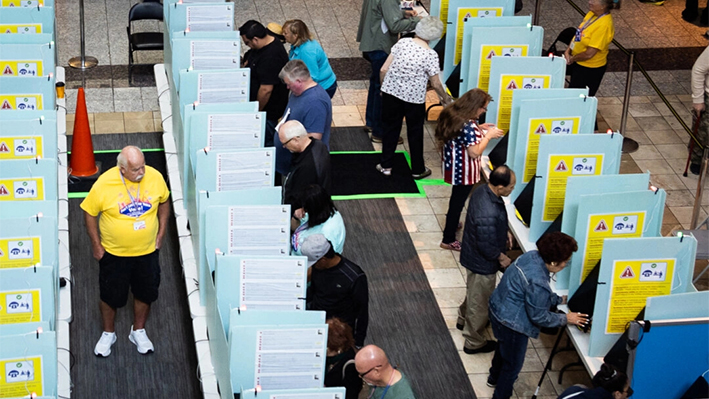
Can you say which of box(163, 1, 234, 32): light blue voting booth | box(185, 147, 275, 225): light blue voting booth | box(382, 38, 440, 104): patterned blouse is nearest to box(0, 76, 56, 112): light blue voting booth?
box(163, 1, 234, 32): light blue voting booth

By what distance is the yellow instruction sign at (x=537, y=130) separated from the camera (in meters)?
6.54

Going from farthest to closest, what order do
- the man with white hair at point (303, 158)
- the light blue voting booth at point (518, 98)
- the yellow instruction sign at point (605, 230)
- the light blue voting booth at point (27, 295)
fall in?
the light blue voting booth at point (518, 98)
the man with white hair at point (303, 158)
the yellow instruction sign at point (605, 230)
the light blue voting booth at point (27, 295)

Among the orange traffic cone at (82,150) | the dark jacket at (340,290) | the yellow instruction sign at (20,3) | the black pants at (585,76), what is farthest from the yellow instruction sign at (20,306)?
the black pants at (585,76)

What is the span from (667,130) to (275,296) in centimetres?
595

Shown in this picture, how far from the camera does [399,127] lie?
8.23 meters

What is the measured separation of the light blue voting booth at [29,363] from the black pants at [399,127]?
4149mm

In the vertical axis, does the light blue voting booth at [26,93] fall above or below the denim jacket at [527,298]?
above

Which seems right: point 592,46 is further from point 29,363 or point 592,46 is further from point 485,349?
point 29,363

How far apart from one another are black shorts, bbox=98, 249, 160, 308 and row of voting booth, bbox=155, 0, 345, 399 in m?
0.25

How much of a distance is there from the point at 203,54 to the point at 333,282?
9.28 ft

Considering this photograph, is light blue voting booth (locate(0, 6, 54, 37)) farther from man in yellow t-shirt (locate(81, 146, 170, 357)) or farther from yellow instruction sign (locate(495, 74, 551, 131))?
yellow instruction sign (locate(495, 74, 551, 131))

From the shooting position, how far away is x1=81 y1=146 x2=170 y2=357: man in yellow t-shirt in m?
5.64

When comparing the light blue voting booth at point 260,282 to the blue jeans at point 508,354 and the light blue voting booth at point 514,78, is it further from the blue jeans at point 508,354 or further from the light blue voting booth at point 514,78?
the light blue voting booth at point 514,78

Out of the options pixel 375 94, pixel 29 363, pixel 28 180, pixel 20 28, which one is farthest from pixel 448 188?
pixel 29 363
